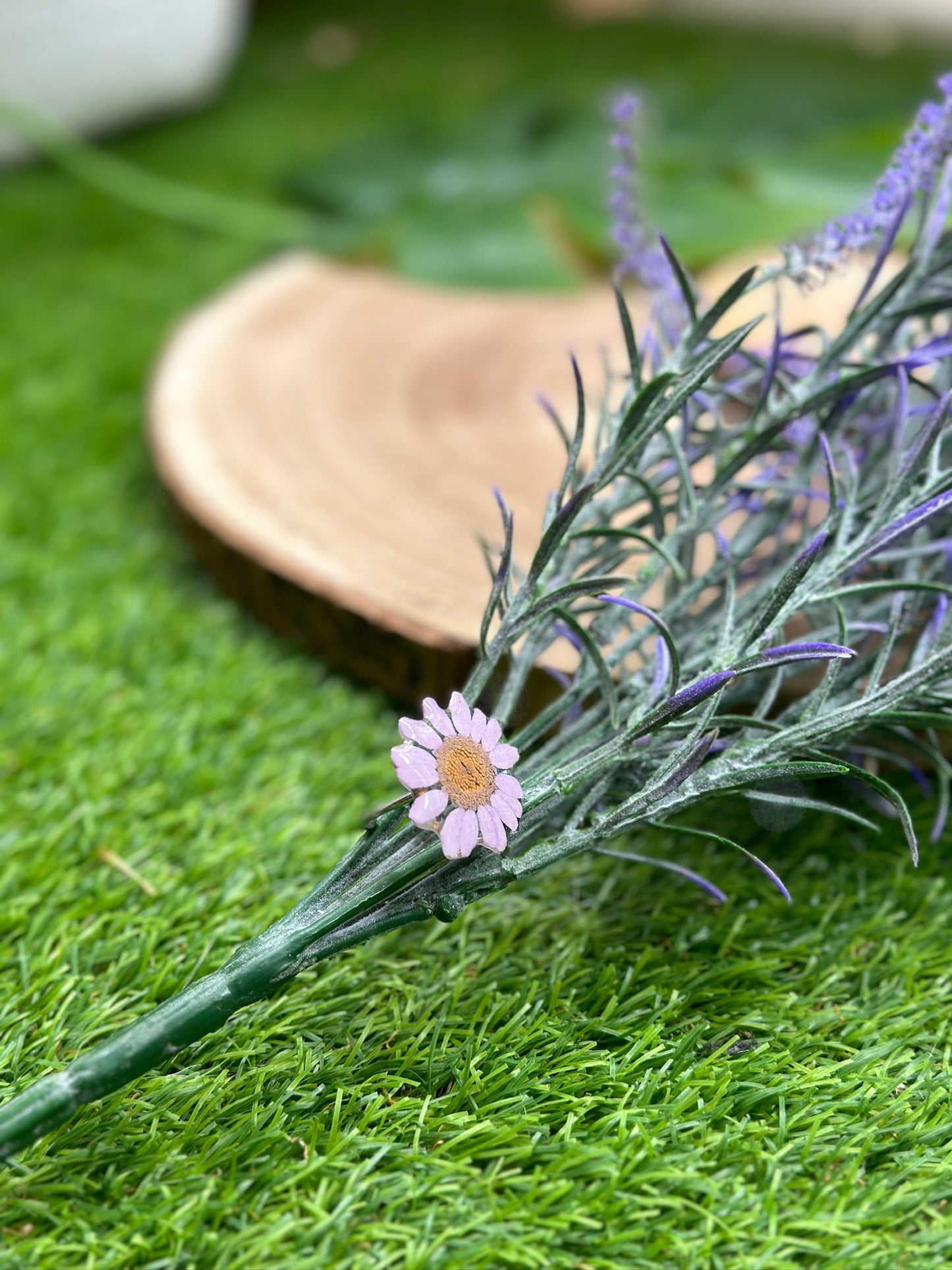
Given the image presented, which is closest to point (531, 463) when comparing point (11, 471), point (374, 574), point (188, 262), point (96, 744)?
point (374, 574)

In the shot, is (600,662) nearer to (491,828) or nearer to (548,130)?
(491,828)

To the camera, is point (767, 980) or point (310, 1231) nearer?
point (310, 1231)

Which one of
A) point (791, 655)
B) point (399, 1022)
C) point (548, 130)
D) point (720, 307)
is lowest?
point (399, 1022)

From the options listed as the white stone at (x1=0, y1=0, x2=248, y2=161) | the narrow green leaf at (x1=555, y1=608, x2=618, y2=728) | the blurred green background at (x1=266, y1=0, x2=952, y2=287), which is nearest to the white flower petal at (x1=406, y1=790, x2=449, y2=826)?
the narrow green leaf at (x1=555, y1=608, x2=618, y2=728)

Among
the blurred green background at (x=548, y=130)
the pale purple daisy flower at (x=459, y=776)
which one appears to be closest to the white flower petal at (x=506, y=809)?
the pale purple daisy flower at (x=459, y=776)

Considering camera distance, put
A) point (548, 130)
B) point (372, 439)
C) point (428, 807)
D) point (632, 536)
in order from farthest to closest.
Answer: point (548, 130) < point (372, 439) < point (632, 536) < point (428, 807)

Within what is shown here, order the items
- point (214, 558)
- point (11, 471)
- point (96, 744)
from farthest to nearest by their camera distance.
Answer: point (11, 471), point (214, 558), point (96, 744)

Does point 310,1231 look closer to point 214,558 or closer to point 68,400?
point 214,558

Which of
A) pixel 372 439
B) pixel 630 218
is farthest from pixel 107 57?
pixel 630 218
